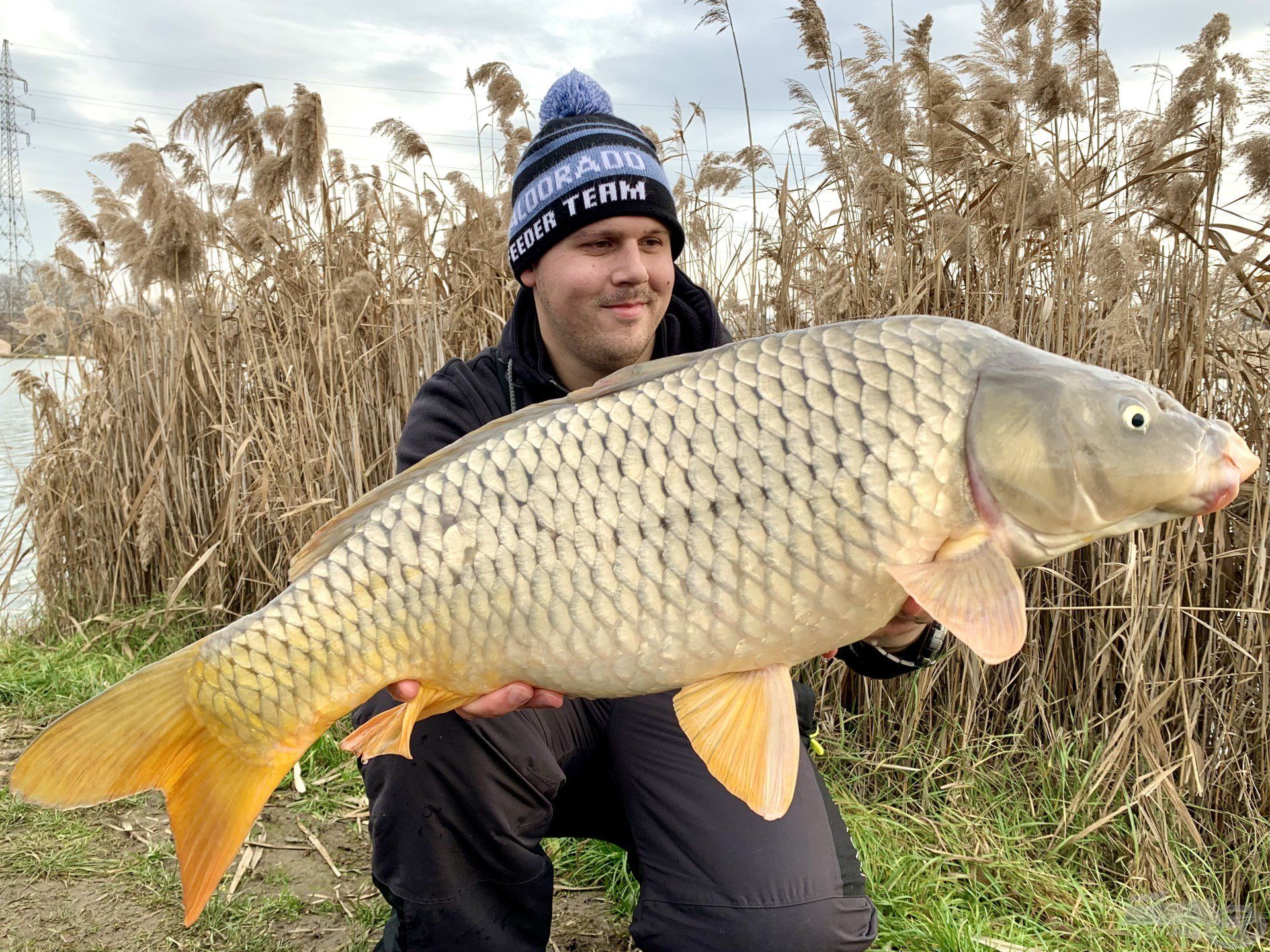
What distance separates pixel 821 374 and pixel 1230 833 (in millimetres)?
1616

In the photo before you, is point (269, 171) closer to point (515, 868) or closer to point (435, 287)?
point (435, 287)

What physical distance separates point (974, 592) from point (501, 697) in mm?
610

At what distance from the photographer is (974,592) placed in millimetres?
1016

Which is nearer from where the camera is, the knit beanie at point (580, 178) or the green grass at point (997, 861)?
the green grass at point (997, 861)

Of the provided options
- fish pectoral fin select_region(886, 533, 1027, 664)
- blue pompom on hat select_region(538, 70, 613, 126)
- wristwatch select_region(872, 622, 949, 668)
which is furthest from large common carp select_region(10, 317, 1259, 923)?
blue pompom on hat select_region(538, 70, 613, 126)

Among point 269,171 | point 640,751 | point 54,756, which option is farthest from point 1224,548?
point 269,171

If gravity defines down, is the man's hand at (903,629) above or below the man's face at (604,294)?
below

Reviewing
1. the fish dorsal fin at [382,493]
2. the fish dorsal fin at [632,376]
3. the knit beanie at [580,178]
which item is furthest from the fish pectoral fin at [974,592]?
the knit beanie at [580,178]

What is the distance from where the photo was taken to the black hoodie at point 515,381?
174 cm

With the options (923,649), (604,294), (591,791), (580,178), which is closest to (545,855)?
(591,791)

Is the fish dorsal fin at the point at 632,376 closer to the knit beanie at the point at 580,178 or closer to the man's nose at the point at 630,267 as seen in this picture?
the man's nose at the point at 630,267

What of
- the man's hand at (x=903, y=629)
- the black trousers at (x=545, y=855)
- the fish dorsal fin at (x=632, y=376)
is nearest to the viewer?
the fish dorsal fin at (x=632, y=376)

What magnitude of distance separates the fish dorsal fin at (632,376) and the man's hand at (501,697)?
368 millimetres

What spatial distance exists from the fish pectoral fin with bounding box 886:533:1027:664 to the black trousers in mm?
570
